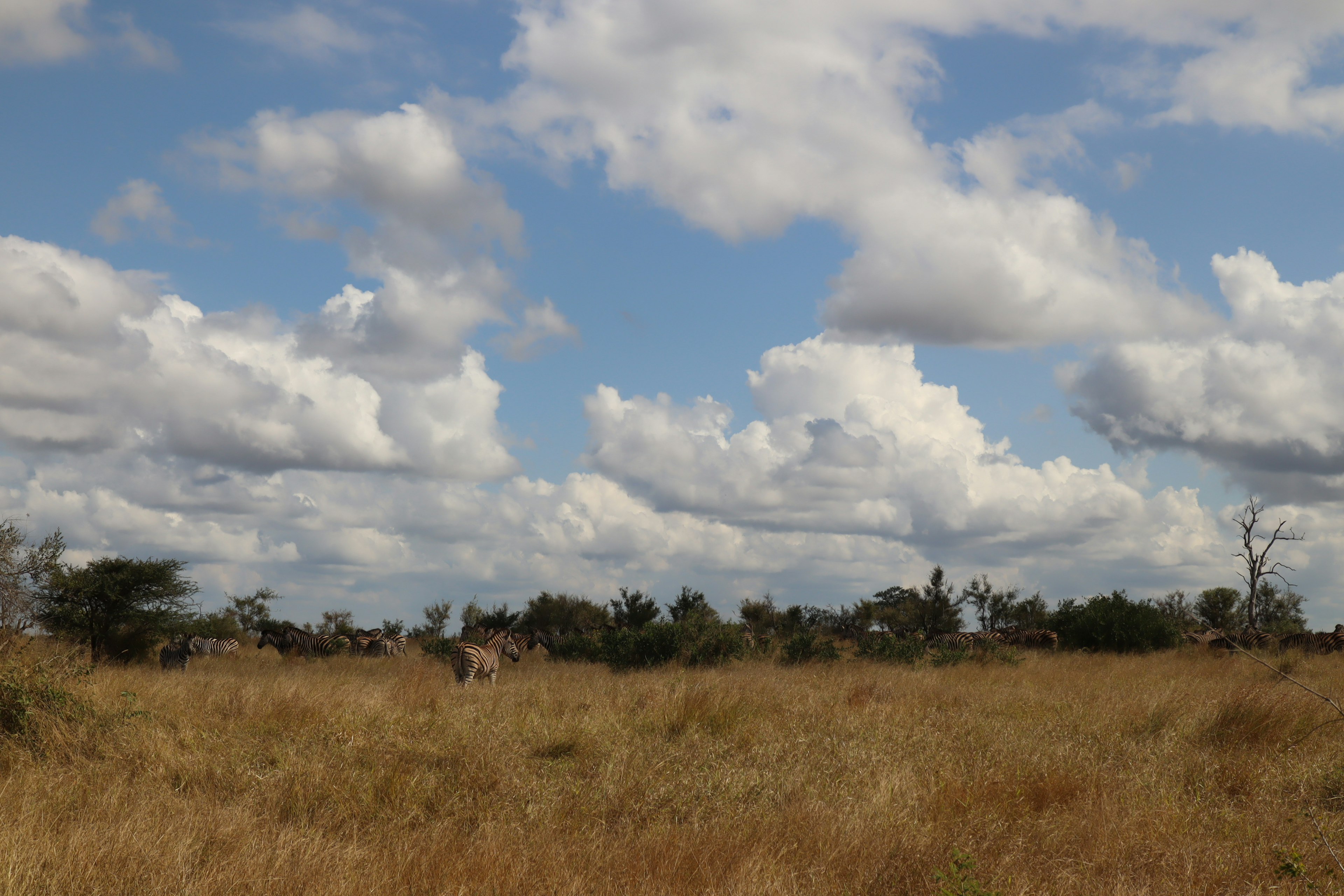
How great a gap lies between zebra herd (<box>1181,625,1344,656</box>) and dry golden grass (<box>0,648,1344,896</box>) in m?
17.2

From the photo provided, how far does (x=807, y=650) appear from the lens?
21.2 meters

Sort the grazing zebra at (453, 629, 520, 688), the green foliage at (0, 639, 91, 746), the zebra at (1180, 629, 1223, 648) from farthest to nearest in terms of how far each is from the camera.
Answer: the zebra at (1180, 629, 1223, 648) < the grazing zebra at (453, 629, 520, 688) < the green foliage at (0, 639, 91, 746)

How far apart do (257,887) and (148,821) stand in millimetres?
1596

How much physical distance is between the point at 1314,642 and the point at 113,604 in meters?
35.2

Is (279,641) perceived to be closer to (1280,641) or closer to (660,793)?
(660,793)

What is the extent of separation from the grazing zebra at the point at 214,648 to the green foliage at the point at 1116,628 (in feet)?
87.9

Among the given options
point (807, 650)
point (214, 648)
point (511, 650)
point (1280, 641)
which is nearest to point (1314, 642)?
point (1280, 641)

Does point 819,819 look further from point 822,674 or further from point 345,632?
point 345,632

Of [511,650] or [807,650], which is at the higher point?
A: [807,650]

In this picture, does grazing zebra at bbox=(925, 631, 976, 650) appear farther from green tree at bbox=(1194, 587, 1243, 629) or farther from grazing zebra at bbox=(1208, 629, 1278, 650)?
green tree at bbox=(1194, 587, 1243, 629)

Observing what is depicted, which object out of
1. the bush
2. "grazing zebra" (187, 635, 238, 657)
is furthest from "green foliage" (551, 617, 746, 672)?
"grazing zebra" (187, 635, 238, 657)

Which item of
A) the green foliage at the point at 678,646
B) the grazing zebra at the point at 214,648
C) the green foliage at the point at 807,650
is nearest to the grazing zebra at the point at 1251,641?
the green foliage at the point at 807,650

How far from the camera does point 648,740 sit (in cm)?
914

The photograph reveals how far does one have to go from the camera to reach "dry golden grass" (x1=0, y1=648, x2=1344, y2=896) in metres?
5.36
